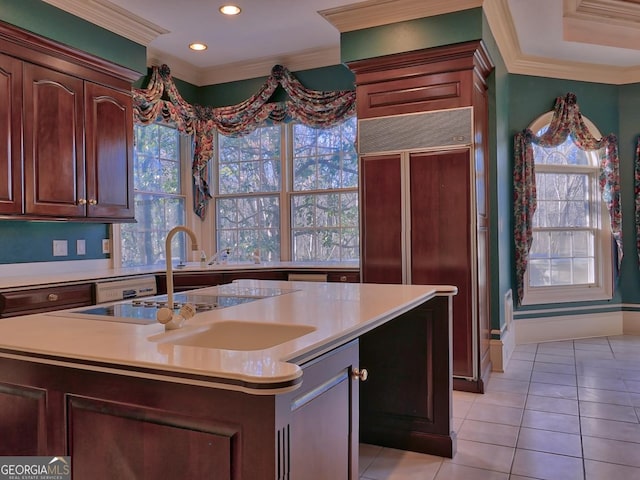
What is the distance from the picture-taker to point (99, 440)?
1228mm

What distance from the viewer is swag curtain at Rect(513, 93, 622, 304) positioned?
4734 mm

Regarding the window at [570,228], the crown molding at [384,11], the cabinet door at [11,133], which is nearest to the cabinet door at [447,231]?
the crown molding at [384,11]

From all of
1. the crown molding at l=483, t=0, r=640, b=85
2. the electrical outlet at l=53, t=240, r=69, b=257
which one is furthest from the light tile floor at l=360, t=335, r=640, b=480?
the crown molding at l=483, t=0, r=640, b=85

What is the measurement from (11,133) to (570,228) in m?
4.95

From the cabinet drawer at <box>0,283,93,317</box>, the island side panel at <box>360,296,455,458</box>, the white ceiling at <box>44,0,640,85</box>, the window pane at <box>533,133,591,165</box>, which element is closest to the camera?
the island side panel at <box>360,296,455,458</box>

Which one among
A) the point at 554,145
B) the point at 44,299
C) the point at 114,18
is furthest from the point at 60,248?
the point at 554,145

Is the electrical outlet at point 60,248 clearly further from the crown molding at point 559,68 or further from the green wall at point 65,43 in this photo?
the crown molding at point 559,68

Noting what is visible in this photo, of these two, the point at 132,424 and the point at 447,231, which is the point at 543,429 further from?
the point at 132,424

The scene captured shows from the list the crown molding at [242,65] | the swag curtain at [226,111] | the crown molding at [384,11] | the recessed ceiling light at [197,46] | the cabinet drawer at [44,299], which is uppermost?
the recessed ceiling light at [197,46]

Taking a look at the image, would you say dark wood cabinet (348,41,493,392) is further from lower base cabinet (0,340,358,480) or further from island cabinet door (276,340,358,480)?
lower base cabinet (0,340,358,480)

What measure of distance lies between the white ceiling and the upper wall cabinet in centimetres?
39

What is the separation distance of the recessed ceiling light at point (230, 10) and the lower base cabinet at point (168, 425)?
299 cm

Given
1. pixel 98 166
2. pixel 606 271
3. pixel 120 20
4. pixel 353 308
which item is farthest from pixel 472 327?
pixel 120 20

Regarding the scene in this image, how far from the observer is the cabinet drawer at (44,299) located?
104 inches
